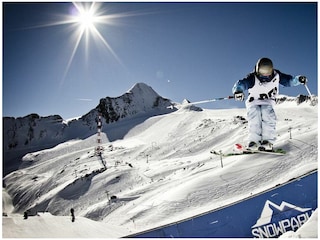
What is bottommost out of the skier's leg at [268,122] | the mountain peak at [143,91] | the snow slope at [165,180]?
the snow slope at [165,180]

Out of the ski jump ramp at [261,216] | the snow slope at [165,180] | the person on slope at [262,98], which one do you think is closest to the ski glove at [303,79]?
the person on slope at [262,98]

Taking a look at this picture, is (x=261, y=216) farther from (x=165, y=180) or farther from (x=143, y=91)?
(x=143, y=91)

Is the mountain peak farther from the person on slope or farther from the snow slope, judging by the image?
the person on slope

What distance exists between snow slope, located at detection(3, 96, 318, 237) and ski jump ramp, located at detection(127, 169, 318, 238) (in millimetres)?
1853

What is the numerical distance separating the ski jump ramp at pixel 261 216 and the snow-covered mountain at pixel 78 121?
59100 mm

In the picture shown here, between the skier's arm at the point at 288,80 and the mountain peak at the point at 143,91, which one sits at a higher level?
the mountain peak at the point at 143,91

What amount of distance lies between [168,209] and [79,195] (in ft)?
35.9

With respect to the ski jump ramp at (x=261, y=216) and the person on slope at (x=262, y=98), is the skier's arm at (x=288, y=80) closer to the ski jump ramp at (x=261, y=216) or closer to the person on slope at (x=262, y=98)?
the person on slope at (x=262, y=98)

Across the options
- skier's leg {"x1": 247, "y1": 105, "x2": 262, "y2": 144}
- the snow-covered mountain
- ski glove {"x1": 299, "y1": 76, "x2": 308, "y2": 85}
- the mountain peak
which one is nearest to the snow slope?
skier's leg {"x1": 247, "y1": 105, "x2": 262, "y2": 144}

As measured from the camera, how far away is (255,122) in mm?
4266

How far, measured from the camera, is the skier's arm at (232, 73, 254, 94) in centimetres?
400

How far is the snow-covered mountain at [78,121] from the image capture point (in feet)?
217

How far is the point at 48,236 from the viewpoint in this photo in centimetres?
464

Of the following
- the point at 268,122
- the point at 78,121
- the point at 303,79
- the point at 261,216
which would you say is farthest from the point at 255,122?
the point at 78,121
